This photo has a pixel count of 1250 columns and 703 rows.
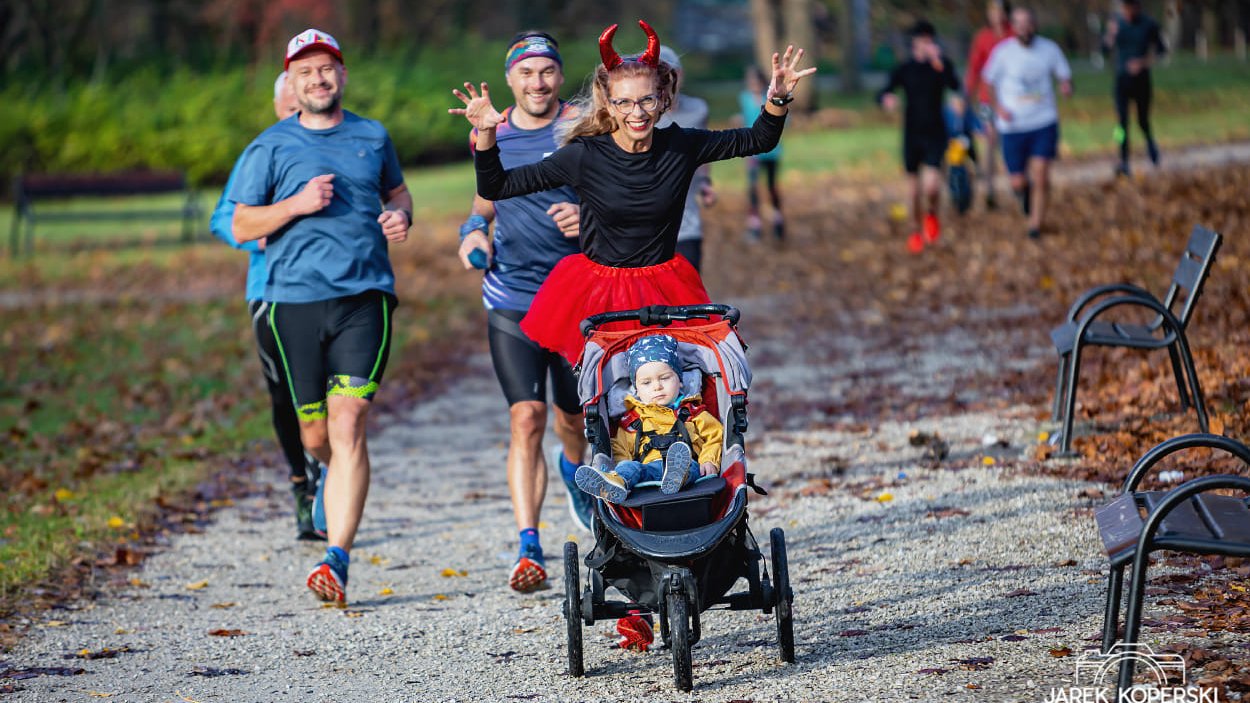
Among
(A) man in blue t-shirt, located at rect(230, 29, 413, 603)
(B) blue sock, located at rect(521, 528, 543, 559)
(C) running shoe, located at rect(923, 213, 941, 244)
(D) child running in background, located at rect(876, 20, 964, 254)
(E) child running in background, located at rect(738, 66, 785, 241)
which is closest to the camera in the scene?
(B) blue sock, located at rect(521, 528, 543, 559)

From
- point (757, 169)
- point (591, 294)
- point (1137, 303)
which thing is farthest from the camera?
point (757, 169)

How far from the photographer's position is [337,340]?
23.0ft

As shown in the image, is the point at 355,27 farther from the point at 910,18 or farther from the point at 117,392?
the point at 117,392

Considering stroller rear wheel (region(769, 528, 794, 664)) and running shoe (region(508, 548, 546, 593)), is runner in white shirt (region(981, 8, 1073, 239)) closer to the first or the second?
running shoe (region(508, 548, 546, 593))

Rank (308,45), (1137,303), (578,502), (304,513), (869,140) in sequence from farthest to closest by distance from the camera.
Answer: (869,140)
(1137,303)
(304,513)
(578,502)
(308,45)

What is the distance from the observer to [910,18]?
4453 cm

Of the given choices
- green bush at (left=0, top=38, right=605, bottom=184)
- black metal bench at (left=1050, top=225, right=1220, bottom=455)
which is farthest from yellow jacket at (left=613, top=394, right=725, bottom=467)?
green bush at (left=0, top=38, right=605, bottom=184)

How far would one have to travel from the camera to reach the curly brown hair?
5.80 m

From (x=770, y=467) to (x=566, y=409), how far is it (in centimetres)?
216

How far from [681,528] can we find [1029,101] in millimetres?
11890

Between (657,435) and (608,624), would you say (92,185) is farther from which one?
(657,435)

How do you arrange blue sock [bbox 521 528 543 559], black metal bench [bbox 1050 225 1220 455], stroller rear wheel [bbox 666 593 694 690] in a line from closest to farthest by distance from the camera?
stroller rear wheel [bbox 666 593 694 690] < blue sock [bbox 521 528 543 559] < black metal bench [bbox 1050 225 1220 455]

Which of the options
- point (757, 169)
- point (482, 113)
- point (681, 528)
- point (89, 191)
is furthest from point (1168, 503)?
point (89, 191)

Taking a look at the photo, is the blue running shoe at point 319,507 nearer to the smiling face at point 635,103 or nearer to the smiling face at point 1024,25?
the smiling face at point 635,103
